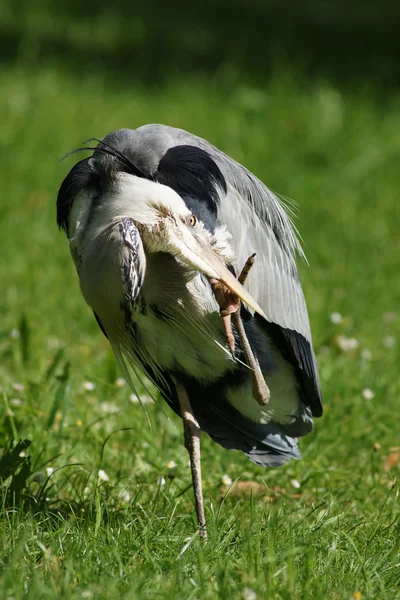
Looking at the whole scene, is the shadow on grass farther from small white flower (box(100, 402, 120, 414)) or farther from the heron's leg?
the heron's leg

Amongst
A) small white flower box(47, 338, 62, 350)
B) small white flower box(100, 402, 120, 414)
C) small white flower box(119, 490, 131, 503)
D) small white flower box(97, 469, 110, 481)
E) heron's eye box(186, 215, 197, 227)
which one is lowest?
small white flower box(47, 338, 62, 350)

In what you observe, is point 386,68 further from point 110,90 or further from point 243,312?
point 243,312

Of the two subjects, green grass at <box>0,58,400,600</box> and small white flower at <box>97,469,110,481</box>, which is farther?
small white flower at <box>97,469,110,481</box>

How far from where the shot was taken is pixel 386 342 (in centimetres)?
573

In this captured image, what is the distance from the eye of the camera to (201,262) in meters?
3.23

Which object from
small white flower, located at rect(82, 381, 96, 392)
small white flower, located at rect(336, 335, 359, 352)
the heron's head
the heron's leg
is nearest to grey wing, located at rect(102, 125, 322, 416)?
the heron's head

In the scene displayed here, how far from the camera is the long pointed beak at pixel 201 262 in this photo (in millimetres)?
3211

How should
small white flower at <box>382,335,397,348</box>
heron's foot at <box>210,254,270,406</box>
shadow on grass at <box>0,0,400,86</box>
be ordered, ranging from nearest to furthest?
heron's foot at <box>210,254,270,406</box> → small white flower at <box>382,335,397,348</box> → shadow on grass at <box>0,0,400,86</box>

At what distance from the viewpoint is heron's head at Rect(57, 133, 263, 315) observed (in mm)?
3219

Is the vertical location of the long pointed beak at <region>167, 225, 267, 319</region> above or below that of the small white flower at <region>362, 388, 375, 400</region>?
above

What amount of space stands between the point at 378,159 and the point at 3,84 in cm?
416

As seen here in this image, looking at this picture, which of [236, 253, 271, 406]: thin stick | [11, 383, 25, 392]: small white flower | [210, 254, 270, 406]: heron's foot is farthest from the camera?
[11, 383, 25, 392]: small white flower

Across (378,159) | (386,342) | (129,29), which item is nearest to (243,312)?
(386,342)

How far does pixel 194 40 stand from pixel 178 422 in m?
8.56
